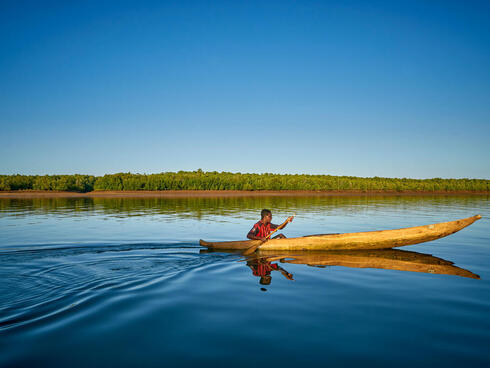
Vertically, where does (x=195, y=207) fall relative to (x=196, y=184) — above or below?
below

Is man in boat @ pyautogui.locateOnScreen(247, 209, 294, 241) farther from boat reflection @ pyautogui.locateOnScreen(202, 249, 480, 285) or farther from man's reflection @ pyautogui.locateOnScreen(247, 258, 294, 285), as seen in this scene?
man's reflection @ pyautogui.locateOnScreen(247, 258, 294, 285)

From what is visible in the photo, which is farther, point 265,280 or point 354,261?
point 354,261

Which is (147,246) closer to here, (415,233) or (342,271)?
(342,271)

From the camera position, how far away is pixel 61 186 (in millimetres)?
65688

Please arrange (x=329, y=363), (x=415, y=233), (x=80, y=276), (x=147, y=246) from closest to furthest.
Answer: (x=329, y=363)
(x=80, y=276)
(x=415, y=233)
(x=147, y=246)

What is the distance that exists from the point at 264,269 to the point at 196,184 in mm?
64839

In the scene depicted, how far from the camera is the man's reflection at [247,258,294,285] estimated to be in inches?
361

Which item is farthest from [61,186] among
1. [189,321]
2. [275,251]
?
[189,321]

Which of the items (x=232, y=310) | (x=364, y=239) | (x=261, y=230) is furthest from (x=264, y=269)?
(x=364, y=239)

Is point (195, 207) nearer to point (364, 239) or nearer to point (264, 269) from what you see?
point (364, 239)

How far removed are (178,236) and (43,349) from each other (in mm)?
11637

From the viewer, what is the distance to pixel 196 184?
74.1 metres

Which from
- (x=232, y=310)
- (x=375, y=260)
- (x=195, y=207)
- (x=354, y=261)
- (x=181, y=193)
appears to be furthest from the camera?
(x=181, y=193)

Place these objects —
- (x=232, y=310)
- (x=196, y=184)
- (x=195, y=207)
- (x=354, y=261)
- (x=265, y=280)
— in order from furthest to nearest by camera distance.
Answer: (x=196, y=184) < (x=195, y=207) < (x=354, y=261) < (x=265, y=280) < (x=232, y=310)
